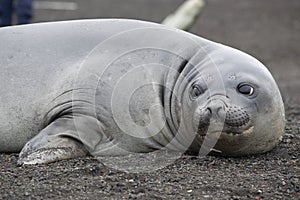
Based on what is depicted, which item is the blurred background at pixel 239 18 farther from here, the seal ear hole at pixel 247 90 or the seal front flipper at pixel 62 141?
the seal front flipper at pixel 62 141

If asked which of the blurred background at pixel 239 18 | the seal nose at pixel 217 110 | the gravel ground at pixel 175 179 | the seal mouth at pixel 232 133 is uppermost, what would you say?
the blurred background at pixel 239 18

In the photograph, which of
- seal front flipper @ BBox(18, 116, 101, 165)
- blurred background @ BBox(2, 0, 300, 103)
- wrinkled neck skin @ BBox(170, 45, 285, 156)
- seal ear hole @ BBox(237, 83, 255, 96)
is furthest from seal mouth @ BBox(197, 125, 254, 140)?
blurred background @ BBox(2, 0, 300, 103)

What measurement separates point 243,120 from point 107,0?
10414mm

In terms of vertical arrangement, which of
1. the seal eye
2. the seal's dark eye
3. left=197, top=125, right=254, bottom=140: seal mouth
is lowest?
left=197, top=125, right=254, bottom=140: seal mouth

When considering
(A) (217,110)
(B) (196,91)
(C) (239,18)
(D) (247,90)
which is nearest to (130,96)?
(B) (196,91)

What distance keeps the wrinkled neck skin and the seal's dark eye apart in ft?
0.06

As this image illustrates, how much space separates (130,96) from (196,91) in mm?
385

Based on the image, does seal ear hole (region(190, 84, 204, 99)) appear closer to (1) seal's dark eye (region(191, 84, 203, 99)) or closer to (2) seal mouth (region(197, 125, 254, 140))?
(1) seal's dark eye (region(191, 84, 203, 99))

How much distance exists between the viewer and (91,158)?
12.6 feet

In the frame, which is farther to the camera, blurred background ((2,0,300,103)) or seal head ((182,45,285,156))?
blurred background ((2,0,300,103))

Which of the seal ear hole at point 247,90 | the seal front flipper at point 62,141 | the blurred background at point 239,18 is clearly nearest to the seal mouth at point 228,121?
the seal ear hole at point 247,90

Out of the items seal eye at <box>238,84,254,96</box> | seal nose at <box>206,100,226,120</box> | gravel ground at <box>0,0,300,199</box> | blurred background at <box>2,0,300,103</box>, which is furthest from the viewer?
blurred background at <box>2,0,300,103</box>

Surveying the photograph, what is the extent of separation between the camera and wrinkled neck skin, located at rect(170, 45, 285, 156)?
12.0 ft

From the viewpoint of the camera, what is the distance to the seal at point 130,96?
3.73m
